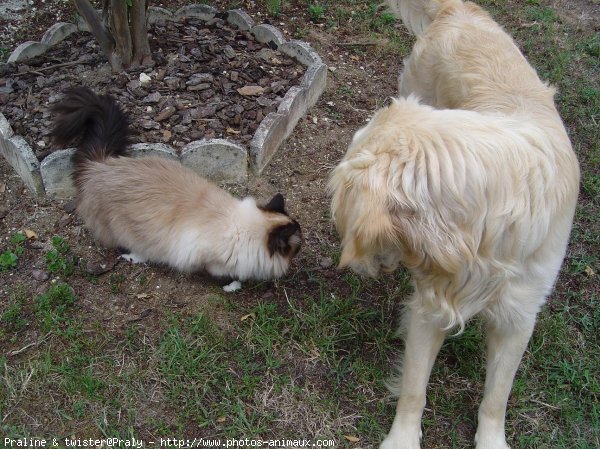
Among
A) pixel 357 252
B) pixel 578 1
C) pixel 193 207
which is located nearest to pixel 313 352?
pixel 193 207

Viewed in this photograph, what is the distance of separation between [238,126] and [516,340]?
7.45ft

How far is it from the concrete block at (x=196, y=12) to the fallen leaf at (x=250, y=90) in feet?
3.61

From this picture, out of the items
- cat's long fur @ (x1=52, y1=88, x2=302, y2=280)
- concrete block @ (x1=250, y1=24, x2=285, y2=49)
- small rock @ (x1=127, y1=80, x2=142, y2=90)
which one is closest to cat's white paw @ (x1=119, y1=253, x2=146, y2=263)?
cat's long fur @ (x1=52, y1=88, x2=302, y2=280)

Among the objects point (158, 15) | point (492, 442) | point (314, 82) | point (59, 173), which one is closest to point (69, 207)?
point (59, 173)

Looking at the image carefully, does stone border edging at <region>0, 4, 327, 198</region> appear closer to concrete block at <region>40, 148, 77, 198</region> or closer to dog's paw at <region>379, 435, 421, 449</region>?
concrete block at <region>40, 148, 77, 198</region>

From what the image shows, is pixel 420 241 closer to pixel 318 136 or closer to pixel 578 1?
pixel 318 136

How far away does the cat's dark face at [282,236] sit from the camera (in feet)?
9.29

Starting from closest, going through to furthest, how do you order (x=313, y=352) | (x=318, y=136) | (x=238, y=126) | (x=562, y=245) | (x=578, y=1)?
(x=562, y=245) < (x=313, y=352) < (x=238, y=126) < (x=318, y=136) < (x=578, y=1)

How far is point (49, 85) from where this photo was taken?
3.79 meters

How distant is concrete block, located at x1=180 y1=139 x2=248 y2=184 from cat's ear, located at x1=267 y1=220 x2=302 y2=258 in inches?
29.0

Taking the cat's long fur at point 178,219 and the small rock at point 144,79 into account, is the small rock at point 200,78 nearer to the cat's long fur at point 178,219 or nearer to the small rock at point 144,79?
the small rock at point 144,79

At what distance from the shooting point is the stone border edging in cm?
321

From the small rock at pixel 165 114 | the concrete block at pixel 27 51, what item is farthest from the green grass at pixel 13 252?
the concrete block at pixel 27 51

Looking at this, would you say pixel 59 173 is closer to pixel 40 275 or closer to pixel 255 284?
pixel 40 275
